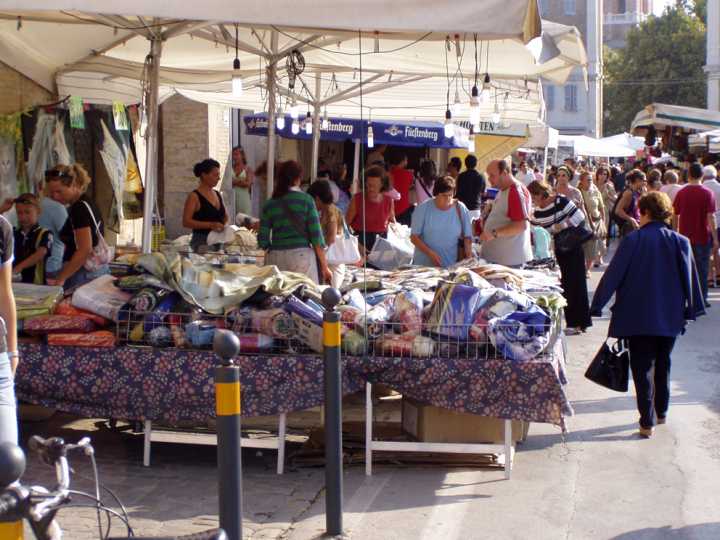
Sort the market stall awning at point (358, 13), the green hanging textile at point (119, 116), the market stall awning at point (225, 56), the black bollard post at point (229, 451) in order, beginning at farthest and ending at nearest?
1. the green hanging textile at point (119, 116)
2. the market stall awning at point (225, 56)
3. the market stall awning at point (358, 13)
4. the black bollard post at point (229, 451)

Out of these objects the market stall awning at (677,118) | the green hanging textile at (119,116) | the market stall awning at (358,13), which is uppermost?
the market stall awning at (677,118)

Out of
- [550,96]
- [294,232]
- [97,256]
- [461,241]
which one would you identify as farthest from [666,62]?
[97,256]

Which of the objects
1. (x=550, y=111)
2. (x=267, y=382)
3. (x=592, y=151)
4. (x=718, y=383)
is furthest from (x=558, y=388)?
(x=550, y=111)

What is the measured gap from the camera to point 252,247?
10391mm

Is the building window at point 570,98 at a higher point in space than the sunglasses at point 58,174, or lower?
higher

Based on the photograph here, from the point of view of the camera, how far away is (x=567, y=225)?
1202cm

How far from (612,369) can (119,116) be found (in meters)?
7.20

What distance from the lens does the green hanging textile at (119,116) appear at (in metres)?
12.9

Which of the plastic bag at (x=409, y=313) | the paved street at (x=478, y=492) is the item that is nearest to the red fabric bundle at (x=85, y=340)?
the paved street at (x=478, y=492)

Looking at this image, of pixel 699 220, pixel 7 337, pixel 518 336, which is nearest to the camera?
pixel 7 337

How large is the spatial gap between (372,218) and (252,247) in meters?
2.25

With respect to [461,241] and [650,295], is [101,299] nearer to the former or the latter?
[650,295]

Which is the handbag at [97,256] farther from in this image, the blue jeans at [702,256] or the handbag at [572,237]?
the blue jeans at [702,256]

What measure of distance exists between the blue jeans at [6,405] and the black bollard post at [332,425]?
1.55 metres
